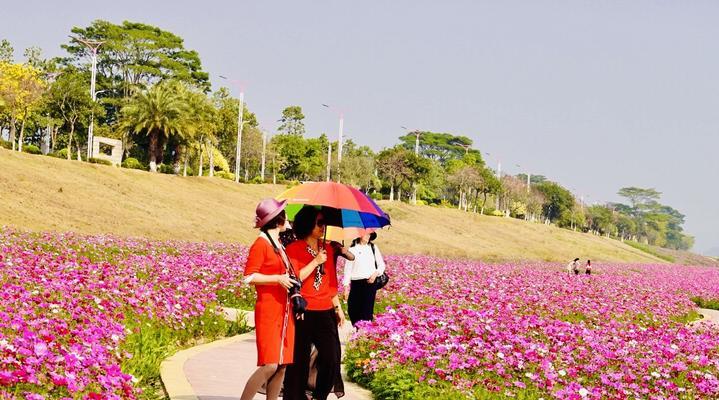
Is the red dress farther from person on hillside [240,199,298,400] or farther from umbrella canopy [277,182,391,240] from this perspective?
umbrella canopy [277,182,391,240]

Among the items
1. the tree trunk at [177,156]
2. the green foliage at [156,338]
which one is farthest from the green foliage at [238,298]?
the tree trunk at [177,156]

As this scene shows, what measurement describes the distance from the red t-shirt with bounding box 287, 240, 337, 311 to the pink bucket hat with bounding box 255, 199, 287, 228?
47 cm

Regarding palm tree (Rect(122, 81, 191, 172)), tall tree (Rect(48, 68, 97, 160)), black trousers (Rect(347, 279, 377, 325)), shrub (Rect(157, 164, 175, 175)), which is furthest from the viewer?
shrub (Rect(157, 164, 175, 175))

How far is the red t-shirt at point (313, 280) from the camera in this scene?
7.18 m

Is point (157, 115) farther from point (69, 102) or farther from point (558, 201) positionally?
point (558, 201)

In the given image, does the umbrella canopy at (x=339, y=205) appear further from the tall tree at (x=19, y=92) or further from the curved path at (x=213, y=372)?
the tall tree at (x=19, y=92)

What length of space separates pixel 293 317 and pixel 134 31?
3554 inches

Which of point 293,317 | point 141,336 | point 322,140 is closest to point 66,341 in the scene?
point 293,317

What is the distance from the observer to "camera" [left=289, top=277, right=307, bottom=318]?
673cm

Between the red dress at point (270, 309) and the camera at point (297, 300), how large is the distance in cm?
6

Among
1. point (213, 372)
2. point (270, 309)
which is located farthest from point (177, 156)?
point (270, 309)

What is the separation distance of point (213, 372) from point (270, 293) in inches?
140

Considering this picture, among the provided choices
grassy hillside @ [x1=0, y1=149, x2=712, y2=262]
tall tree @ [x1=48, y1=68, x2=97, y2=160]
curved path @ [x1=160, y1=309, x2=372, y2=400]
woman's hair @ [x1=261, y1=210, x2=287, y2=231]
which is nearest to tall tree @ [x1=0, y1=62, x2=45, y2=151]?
tall tree @ [x1=48, y1=68, x2=97, y2=160]

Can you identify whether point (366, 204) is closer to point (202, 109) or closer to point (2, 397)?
point (2, 397)
